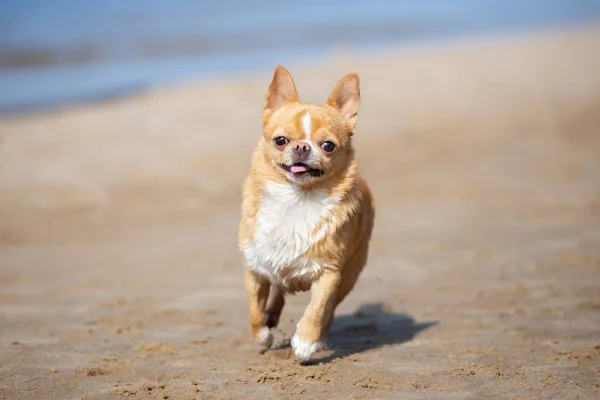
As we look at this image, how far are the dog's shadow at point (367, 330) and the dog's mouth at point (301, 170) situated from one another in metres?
1.20

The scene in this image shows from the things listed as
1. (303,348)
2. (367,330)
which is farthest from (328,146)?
(367,330)

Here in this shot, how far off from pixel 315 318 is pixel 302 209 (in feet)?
2.23

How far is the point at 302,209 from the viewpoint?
5047 mm

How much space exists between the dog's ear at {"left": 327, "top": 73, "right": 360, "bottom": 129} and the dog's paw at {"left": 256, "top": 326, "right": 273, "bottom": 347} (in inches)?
56.9

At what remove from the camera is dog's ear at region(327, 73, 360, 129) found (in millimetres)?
5281

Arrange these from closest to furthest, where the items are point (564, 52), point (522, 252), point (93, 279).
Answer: point (93, 279) < point (522, 252) < point (564, 52)

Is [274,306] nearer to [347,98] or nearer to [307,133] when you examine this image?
[307,133]

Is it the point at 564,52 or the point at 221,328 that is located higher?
the point at 564,52

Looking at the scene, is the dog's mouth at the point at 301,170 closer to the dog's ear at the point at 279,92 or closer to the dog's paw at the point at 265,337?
the dog's ear at the point at 279,92

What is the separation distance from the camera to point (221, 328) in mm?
6129

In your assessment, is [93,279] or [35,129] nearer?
[93,279]

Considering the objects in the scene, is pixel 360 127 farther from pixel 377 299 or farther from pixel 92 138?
pixel 377 299

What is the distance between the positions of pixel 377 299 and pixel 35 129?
8.80 m

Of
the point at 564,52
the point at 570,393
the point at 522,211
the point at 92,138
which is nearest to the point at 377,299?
the point at 570,393
